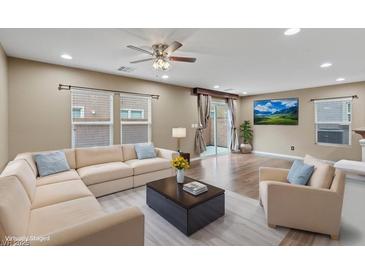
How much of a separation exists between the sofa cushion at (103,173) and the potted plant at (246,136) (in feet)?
17.7

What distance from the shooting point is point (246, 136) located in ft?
24.7

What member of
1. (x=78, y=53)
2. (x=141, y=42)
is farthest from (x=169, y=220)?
(x=78, y=53)

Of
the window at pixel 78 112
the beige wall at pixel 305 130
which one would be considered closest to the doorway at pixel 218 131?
the beige wall at pixel 305 130

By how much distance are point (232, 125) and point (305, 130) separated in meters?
2.58

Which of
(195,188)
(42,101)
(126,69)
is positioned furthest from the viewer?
(126,69)

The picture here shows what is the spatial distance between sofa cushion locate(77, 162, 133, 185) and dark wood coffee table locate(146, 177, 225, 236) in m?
0.88

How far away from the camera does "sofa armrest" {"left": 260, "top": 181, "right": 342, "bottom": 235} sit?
185cm

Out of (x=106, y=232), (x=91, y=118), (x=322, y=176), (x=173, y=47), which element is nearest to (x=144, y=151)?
(x=91, y=118)

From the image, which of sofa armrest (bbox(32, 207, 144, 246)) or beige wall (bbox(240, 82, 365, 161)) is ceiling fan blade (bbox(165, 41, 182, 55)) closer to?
sofa armrest (bbox(32, 207, 144, 246))

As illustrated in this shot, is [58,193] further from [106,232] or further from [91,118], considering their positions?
[91,118]

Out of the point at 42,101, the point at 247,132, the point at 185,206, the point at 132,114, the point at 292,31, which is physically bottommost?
the point at 185,206
